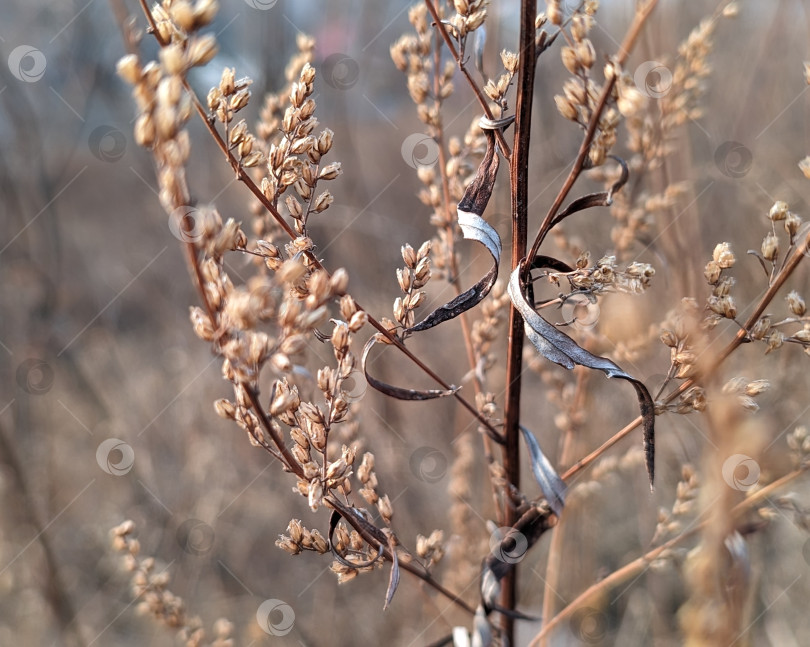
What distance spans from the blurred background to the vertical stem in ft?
1.91

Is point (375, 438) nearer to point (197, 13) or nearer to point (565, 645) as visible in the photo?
point (565, 645)

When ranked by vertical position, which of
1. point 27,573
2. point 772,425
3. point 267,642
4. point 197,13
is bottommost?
point 267,642

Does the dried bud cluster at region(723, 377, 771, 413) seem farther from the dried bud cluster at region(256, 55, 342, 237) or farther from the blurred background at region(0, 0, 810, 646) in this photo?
the blurred background at region(0, 0, 810, 646)

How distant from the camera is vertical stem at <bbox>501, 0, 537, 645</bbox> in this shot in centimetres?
52

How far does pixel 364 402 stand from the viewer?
2.11m

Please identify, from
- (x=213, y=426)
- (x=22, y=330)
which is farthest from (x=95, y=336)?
(x=213, y=426)

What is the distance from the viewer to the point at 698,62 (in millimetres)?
1048

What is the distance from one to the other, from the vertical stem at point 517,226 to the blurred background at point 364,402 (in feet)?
1.91

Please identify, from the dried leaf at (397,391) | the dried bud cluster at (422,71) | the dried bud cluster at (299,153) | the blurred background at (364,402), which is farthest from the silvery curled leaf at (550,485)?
the blurred background at (364,402)

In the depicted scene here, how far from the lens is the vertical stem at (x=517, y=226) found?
0.52 meters

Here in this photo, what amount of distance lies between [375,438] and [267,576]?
3.21ft

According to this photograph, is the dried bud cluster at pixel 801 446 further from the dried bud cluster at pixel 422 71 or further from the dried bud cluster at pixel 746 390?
the dried bud cluster at pixel 422 71

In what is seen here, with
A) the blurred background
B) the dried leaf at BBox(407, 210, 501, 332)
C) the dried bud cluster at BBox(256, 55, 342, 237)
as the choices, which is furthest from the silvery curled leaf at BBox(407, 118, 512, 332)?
the blurred background

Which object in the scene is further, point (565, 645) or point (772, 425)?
point (772, 425)
